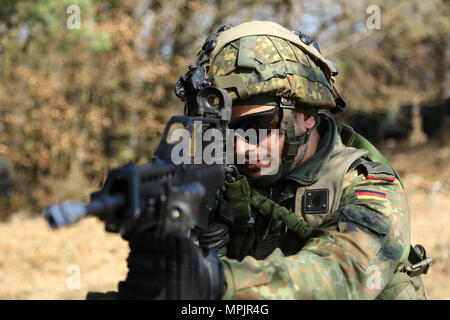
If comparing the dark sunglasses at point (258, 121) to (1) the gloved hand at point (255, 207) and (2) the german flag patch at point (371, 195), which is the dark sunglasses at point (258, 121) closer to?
(1) the gloved hand at point (255, 207)

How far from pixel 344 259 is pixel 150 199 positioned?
0.98 metres

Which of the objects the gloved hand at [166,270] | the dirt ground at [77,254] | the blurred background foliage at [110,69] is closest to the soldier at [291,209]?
the gloved hand at [166,270]

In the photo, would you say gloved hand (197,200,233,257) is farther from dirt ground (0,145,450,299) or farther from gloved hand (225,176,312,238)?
dirt ground (0,145,450,299)

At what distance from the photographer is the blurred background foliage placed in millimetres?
9898

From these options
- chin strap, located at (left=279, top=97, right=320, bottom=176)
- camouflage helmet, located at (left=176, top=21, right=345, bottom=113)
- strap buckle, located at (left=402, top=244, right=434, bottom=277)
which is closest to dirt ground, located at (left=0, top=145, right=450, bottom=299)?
strap buckle, located at (left=402, top=244, right=434, bottom=277)

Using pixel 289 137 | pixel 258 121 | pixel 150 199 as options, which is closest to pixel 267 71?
pixel 258 121

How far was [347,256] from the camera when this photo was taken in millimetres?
2133

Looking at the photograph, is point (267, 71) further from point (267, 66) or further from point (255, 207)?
point (255, 207)

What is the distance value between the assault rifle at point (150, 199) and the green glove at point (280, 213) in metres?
0.73

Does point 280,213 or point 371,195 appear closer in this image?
point 371,195

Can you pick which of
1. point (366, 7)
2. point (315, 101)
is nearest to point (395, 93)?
point (366, 7)

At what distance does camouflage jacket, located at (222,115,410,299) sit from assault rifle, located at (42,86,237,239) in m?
0.35

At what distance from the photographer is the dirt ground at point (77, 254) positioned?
246 inches
